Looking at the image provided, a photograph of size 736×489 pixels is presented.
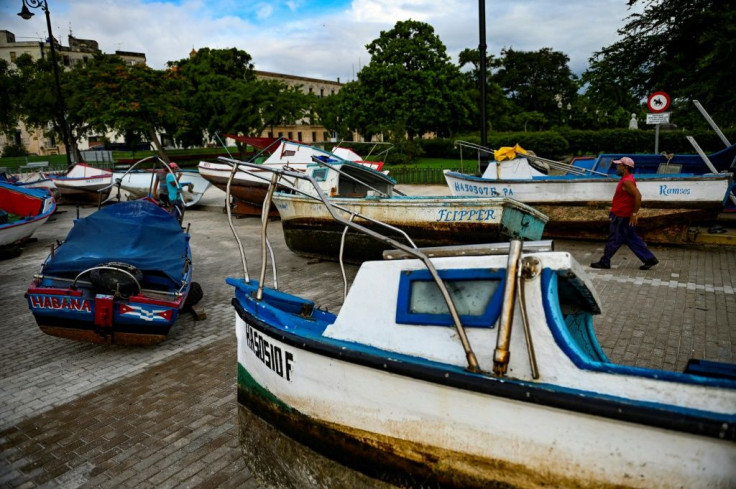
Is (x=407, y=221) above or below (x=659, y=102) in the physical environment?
below

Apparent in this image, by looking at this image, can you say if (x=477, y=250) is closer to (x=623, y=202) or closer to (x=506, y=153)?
(x=623, y=202)

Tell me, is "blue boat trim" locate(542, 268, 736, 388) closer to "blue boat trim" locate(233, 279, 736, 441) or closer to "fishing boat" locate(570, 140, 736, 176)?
"blue boat trim" locate(233, 279, 736, 441)

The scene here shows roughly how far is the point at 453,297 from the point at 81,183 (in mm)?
20742

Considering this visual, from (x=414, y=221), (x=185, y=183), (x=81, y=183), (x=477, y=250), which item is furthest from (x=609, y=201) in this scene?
(x=81, y=183)

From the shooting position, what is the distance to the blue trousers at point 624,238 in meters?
8.30

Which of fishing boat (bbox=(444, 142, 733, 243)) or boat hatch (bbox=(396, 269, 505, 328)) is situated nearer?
boat hatch (bbox=(396, 269, 505, 328))

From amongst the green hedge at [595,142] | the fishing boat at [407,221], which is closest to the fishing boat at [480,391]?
the fishing boat at [407,221]

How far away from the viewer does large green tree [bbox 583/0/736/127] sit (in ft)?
46.4

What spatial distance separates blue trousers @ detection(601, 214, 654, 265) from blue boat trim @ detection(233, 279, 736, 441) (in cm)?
675

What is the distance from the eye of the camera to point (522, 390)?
250 cm

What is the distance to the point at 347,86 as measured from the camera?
41031 millimetres

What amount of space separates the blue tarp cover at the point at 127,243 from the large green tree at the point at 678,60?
15.3 meters

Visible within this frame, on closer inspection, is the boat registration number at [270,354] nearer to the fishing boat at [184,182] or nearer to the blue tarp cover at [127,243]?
the blue tarp cover at [127,243]

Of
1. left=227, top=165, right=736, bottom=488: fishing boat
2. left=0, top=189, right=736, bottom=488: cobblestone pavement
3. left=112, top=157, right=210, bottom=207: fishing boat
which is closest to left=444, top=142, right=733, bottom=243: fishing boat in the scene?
left=0, top=189, right=736, bottom=488: cobblestone pavement
